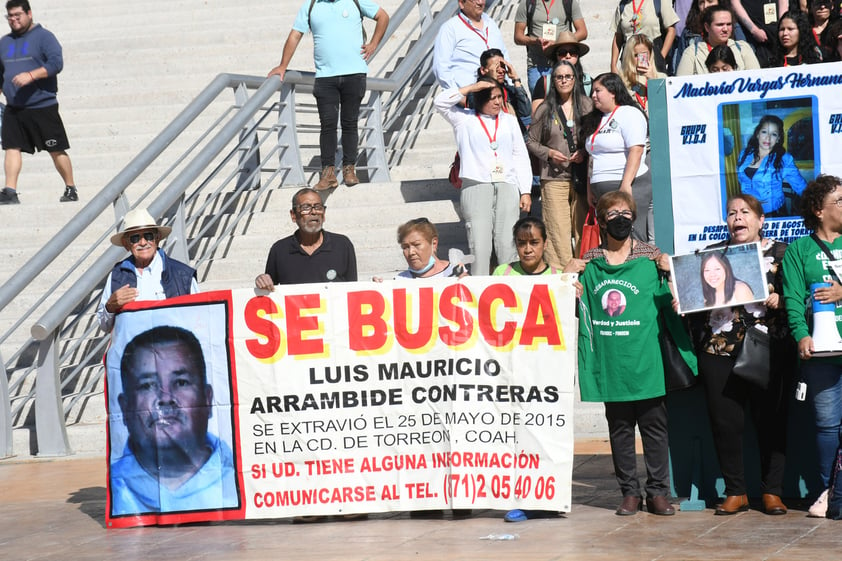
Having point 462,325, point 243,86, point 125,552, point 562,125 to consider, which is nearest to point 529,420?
point 462,325

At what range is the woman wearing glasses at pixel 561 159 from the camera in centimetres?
1171

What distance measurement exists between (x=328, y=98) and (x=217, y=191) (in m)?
1.36

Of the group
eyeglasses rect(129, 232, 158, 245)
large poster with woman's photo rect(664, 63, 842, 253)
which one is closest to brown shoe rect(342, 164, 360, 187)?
eyeglasses rect(129, 232, 158, 245)

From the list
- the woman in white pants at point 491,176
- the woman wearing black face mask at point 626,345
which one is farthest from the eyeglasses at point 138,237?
the woman in white pants at point 491,176

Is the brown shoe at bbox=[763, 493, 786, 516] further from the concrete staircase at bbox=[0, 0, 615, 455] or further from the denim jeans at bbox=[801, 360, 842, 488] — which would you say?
the concrete staircase at bbox=[0, 0, 615, 455]

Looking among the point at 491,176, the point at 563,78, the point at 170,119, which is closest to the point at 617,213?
the point at 491,176

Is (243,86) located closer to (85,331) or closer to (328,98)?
(328,98)

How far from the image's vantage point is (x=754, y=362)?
27.3 ft

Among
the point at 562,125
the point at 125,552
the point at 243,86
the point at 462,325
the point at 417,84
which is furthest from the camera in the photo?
the point at 417,84

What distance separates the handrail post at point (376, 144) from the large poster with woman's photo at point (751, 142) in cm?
567

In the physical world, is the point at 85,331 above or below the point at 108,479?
above

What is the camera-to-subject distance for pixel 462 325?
8695 mm

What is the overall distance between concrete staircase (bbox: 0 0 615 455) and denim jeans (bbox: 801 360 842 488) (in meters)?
2.75

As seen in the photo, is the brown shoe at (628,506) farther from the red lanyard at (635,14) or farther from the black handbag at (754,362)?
the red lanyard at (635,14)
